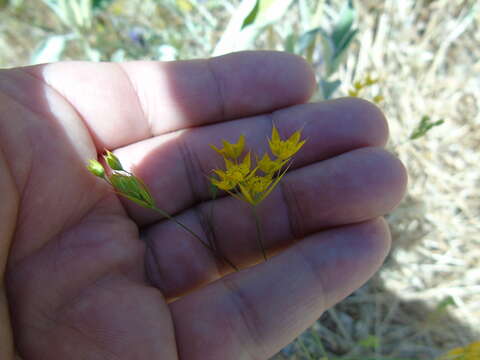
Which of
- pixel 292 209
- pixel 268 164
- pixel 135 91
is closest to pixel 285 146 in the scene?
pixel 268 164

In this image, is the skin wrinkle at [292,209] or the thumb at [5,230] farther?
the skin wrinkle at [292,209]

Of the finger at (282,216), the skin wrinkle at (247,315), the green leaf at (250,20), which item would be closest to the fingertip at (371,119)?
the finger at (282,216)

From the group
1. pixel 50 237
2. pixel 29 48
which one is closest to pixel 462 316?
pixel 50 237

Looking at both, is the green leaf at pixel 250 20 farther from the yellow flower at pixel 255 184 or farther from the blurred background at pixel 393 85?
the yellow flower at pixel 255 184

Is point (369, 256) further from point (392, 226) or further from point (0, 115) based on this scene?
point (0, 115)

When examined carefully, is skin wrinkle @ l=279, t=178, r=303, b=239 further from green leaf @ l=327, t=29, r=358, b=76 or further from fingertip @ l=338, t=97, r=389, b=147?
green leaf @ l=327, t=29, r=358, b=76

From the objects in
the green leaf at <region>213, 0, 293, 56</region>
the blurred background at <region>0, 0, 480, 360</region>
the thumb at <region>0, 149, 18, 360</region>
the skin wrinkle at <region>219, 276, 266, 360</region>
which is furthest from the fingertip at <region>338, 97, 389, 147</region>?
the thumb at <region>0, 149, 18, 360</region>

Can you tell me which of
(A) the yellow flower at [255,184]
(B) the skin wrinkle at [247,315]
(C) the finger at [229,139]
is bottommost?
(B) the skin wrinkle at [247,315]
